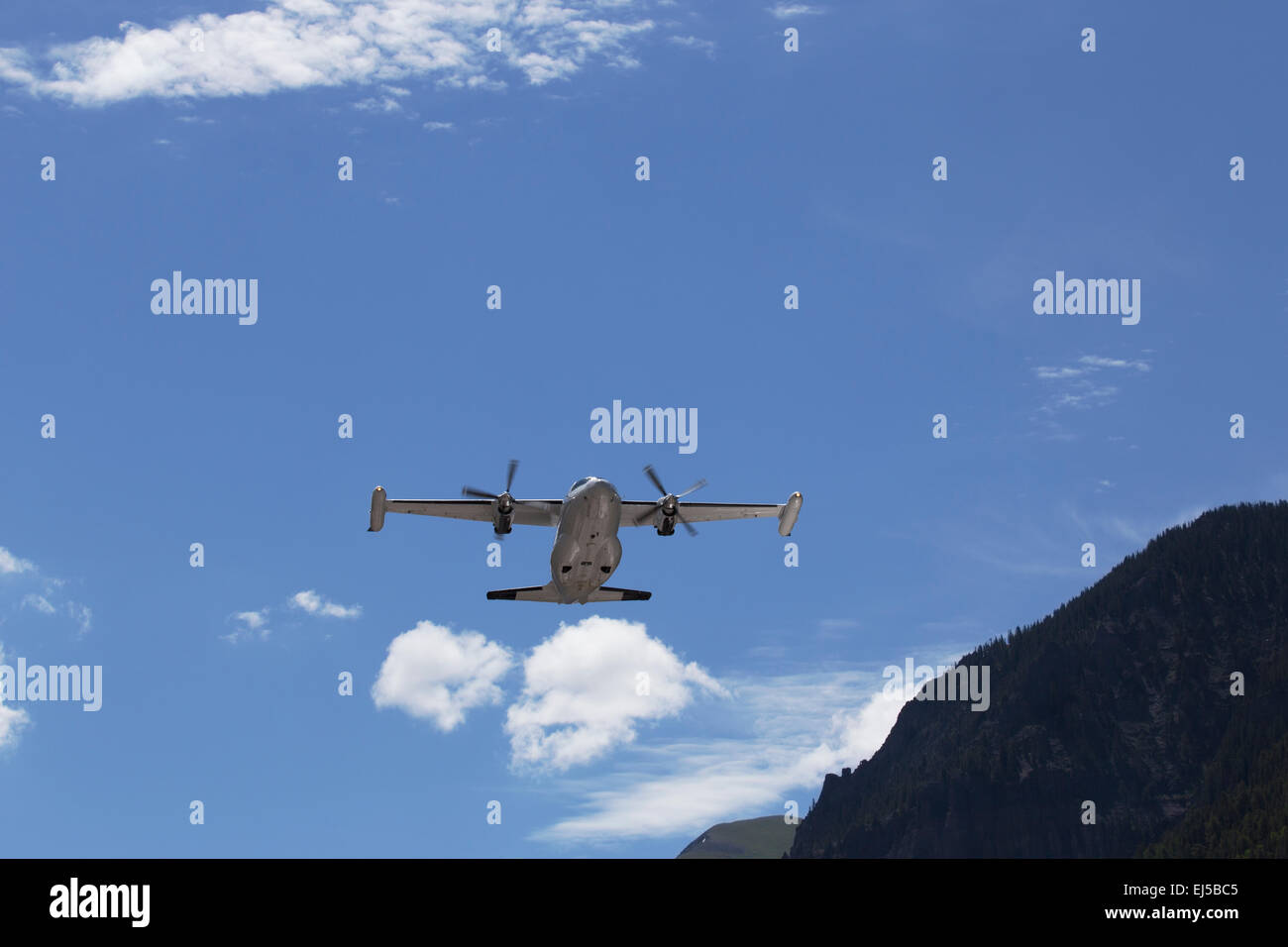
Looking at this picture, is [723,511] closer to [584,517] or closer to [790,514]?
[790,514]

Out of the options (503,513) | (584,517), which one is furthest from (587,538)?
(503,513)

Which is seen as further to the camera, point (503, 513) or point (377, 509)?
point (503, 513)

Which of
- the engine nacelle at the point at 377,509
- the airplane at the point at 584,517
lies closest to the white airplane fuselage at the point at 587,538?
the airplane at the point at 584,517

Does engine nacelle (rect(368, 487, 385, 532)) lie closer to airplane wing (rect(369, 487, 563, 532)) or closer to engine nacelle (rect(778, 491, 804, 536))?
airplane wing (rect(369, 487, 563, 532))

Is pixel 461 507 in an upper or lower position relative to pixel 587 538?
upper

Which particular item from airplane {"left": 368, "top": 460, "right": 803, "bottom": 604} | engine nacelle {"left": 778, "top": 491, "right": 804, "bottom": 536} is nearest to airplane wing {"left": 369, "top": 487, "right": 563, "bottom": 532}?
airplane {"left": 368, "top": 460, "right": 803, "bottom": 604}
